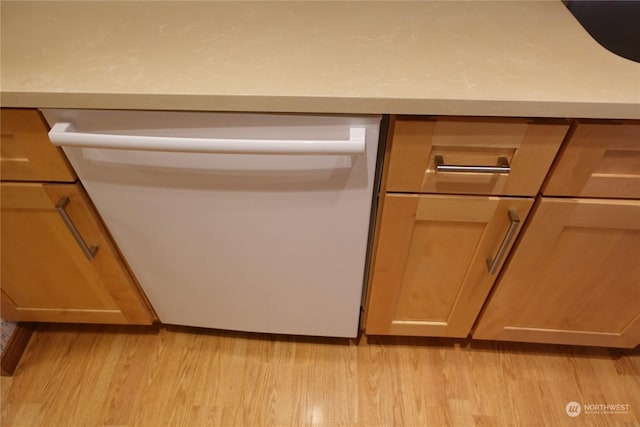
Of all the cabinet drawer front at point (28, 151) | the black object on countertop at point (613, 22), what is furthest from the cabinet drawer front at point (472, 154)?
the cabinet drawer front at point (28, 151)

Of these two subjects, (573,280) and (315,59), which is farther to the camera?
(573,280)

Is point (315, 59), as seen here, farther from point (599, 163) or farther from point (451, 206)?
point (599, 163)

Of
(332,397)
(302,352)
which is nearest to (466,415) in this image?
(332,397)

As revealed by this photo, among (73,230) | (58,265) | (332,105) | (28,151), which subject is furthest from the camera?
(58,265)

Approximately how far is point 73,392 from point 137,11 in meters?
1.11

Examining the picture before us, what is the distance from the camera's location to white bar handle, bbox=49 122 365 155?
684 millimetres

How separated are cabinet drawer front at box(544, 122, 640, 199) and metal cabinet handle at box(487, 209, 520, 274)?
2.9 inches

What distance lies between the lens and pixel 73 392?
1237 millimetres

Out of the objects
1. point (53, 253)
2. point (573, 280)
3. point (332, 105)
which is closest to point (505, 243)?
point (573, 280)

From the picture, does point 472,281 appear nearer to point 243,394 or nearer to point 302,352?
point 302,352

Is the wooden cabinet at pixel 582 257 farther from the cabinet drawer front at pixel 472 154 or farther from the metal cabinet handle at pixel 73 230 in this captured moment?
the metal cabinet handle at pixel 73 230

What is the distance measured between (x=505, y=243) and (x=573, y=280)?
0.26 meters

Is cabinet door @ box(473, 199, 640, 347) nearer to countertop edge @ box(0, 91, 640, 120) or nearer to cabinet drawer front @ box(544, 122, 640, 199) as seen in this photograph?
cabinet drawer front @ box(544, 122, 640, 199)

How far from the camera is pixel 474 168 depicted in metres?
0.74
